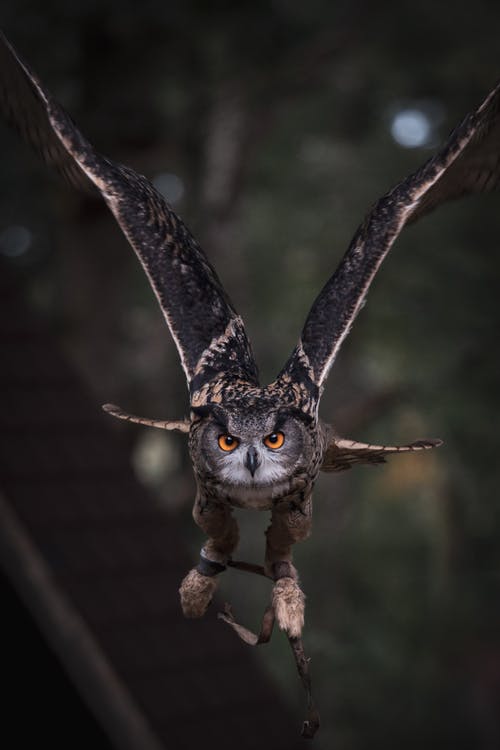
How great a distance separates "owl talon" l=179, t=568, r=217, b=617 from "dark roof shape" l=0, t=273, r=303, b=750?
Result: 519 centimetres

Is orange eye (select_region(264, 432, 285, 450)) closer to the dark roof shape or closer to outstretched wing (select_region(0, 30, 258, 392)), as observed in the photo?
outstretched wing (select_region(0, 30, 258, 392))

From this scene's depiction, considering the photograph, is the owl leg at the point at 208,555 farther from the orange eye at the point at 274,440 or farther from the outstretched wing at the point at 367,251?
the outstretched wing at the point at 367,251

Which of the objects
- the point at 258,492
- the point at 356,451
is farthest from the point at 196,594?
the point at 356,451

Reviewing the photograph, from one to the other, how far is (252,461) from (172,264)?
128 cm

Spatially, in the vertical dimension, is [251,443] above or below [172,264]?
below

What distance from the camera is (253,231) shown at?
20859mm

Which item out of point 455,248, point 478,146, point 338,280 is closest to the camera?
point 338,280

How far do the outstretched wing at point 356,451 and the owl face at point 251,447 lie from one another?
0.33 meters

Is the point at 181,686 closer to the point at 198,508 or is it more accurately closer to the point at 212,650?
the point at 212,650

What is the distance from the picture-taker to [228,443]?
11.8 feet

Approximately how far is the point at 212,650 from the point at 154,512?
4.33ft

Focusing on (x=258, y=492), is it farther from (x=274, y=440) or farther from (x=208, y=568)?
(x=208, y=568)

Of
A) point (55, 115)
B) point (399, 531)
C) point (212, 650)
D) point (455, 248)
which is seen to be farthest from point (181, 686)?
point (399, 531)

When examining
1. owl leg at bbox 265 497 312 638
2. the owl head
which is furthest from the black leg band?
the owl head
